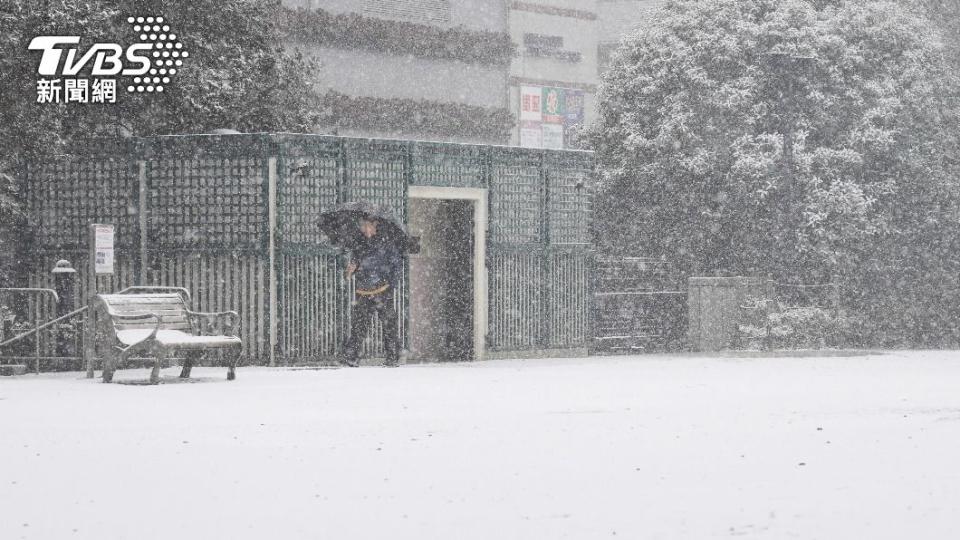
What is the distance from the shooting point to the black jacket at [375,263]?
915 inches

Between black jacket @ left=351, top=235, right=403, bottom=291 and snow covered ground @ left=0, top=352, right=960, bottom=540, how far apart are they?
282cm

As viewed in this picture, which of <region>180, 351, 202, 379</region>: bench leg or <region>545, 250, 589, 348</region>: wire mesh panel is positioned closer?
<region>180, 351, 202, 379</region>: bench leg

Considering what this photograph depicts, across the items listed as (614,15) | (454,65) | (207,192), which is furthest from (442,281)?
(614,15)

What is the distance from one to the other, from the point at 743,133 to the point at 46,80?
1568 centimetres

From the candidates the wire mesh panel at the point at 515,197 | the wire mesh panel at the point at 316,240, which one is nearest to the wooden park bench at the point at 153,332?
the wire mesh panel at the point at 316,240

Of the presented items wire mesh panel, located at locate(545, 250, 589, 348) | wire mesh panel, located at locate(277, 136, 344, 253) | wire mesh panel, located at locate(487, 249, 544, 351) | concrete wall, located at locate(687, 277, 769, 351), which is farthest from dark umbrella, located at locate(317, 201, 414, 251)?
concrete wall, located at locate(687, 277, 769, 351)

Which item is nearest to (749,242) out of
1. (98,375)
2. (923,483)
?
(98,375)

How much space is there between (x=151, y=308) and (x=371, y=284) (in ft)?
11.1

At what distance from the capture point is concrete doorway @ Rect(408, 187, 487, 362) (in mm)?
26062

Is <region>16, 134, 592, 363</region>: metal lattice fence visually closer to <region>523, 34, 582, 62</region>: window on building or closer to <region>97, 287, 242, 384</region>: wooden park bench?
<region>97, 287, 242, 384</region>: wooden park bench

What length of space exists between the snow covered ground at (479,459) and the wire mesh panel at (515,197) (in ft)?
19.7

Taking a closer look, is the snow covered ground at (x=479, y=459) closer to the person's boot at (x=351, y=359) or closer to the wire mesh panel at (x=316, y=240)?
the person's boot at (x=351, y=359)

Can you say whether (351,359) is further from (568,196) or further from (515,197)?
(568,196)

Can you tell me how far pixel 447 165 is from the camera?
84.2ft
